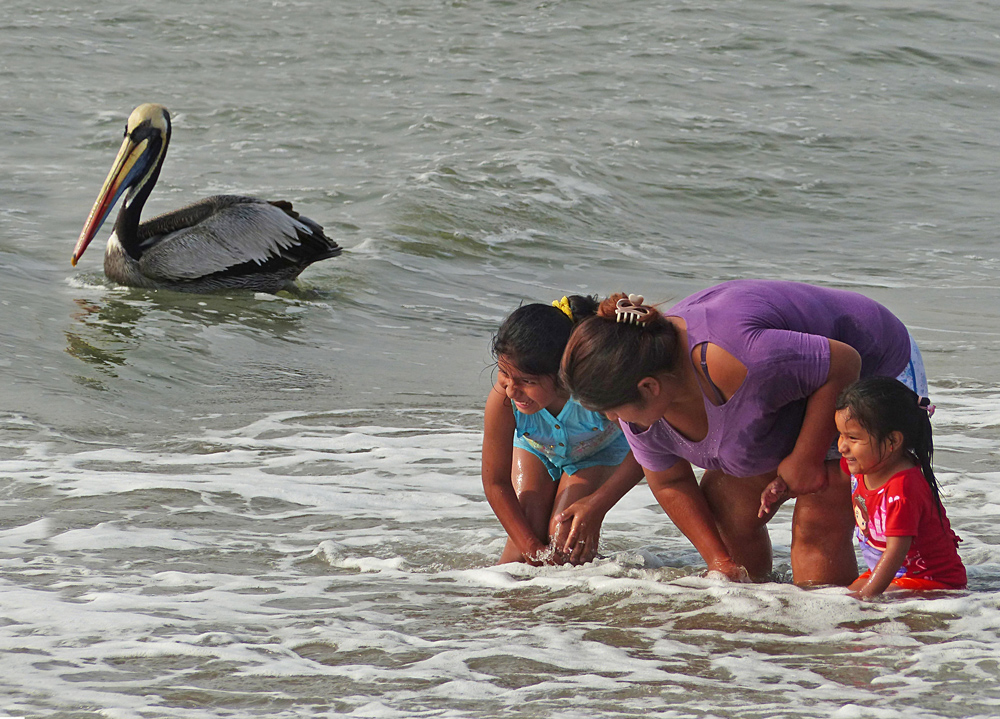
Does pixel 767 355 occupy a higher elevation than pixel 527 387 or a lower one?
higher

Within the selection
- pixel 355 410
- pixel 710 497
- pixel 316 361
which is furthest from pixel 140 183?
pixel 710 497

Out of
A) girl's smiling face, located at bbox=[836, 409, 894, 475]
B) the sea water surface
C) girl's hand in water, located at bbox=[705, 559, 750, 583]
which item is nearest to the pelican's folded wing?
the sea water surface

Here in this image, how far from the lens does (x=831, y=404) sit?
11.6 ft

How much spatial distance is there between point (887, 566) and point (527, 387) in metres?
1.25

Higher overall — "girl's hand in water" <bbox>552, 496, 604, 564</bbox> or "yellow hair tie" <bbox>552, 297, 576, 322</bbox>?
"yellow hair tie" <bbox>552, 297, 576, 322</bbox>

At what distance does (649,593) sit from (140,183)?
7.70 m

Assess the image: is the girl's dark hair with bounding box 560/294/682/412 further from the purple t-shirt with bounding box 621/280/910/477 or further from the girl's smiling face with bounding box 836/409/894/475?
→ the girl's smiling face with bounding box 836/409/894/475

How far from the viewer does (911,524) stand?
3639 mm

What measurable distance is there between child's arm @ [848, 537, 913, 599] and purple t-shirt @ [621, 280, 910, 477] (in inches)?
16.7

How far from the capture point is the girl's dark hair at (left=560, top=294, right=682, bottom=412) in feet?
10.9

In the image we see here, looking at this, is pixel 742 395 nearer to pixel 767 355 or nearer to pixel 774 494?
pixel 767 355

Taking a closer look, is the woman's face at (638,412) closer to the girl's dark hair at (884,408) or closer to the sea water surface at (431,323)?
the girl's dark hair at (884,408)

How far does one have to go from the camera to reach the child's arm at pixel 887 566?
3.62 meters

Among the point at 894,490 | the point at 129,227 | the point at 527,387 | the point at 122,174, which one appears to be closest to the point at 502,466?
the point at 527,387
